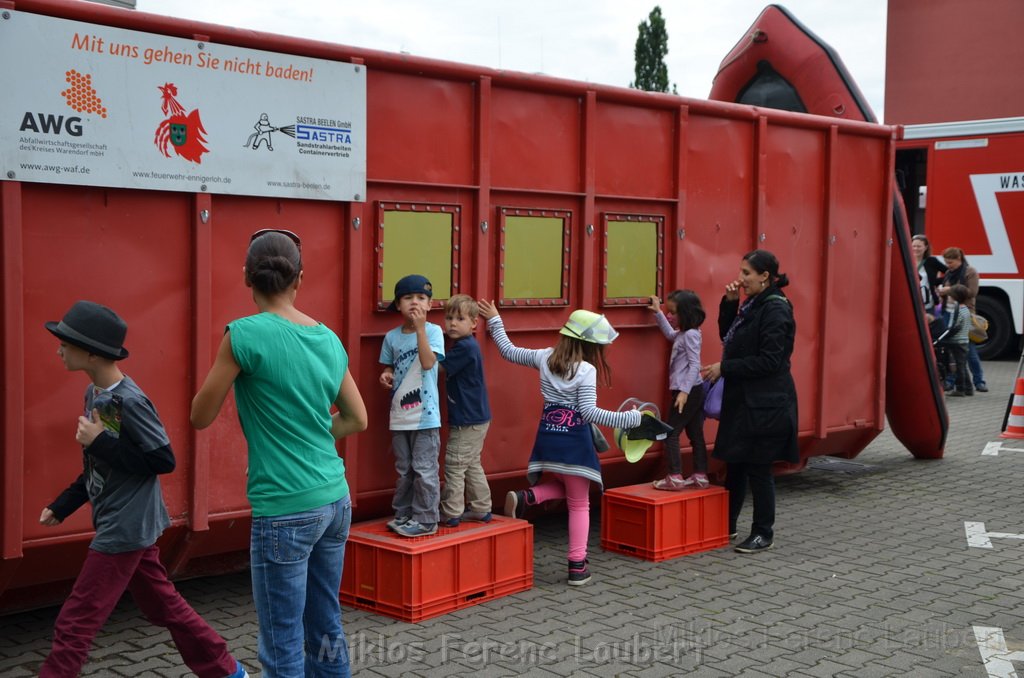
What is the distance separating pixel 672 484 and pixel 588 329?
1.56m

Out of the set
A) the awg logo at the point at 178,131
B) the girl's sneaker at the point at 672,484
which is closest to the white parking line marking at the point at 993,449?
the girl's sneaker at the point at 672,484

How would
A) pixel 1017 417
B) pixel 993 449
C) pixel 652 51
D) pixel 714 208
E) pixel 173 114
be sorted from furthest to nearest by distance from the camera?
pixel 652 51 < pixel 1017 417 < pixel 993 449 < pixel 714 208 < pixel 173 114

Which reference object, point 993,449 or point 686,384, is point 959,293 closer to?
point 993,449

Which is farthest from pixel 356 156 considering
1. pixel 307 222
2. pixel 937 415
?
pixel 937 415

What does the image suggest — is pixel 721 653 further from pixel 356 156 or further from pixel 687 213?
pixel 687 213

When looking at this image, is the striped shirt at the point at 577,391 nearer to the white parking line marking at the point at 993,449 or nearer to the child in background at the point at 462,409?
the child in background at the point at 462,409

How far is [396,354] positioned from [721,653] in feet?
7.45

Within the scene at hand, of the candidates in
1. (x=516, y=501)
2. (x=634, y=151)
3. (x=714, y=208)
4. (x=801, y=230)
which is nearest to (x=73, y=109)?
(x=516, y=501)

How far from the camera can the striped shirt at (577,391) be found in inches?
249

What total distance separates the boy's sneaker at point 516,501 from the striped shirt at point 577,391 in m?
0.53

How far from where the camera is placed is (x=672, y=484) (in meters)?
7.55

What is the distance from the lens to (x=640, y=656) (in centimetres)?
529

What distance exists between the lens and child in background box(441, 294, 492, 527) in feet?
21.2

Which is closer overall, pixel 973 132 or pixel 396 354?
pixel 396 354
